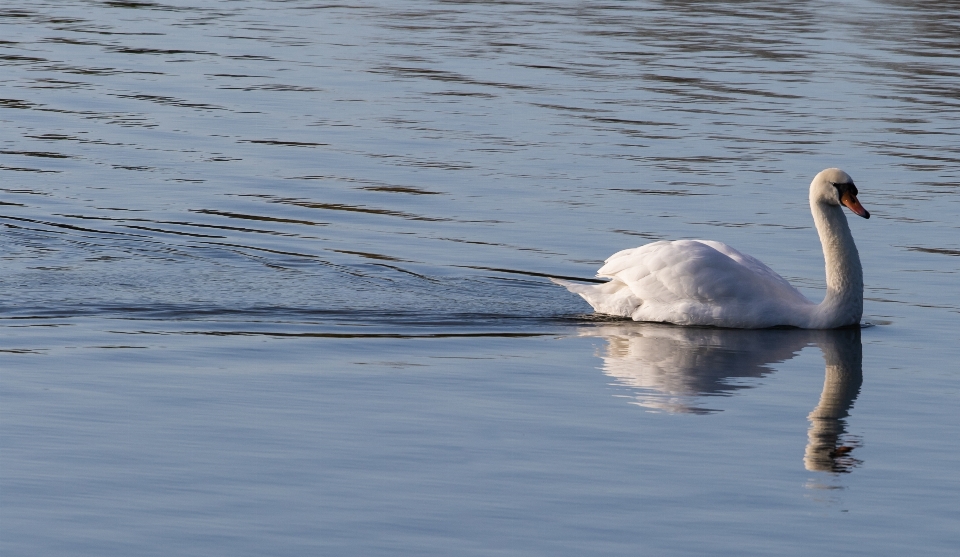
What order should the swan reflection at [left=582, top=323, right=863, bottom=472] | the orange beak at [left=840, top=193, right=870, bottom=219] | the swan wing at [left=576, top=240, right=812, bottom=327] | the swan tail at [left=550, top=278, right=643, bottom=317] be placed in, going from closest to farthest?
the swan reflection at [left=582, top=323, right=863, bottom=472] → the swan wing at [left=576, top=240, right=812, bottom=327] → the swan tail at [left=550, top=278, right=643, bottom=317] → the orange beak at [left=840, top=193, right=870, bottom=219]

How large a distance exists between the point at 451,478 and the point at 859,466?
2.08 m

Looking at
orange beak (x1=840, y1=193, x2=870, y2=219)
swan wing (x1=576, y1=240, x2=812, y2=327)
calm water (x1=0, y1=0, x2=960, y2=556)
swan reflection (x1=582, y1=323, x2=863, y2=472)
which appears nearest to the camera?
calm water (x1=0, y1=0, x2=960, y2=556)

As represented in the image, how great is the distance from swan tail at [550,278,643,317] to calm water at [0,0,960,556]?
15cm

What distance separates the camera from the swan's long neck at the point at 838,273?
12078 mm

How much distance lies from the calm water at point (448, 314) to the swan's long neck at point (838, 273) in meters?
0.15

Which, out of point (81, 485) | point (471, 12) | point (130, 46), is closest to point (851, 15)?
point (471, 12)

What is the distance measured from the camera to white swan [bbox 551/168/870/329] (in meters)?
12.0

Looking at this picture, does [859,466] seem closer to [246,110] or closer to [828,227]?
[828,227]

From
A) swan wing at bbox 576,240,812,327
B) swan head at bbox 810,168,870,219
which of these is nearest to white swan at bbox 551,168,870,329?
swan wing at bbox 576,240,812,327

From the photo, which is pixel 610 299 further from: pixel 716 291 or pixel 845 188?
pixel 845 188

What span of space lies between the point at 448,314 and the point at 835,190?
2.95 m

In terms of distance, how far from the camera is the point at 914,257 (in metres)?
14.0

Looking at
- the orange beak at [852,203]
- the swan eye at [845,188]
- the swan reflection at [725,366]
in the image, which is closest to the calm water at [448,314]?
the swan reflection at [725,366]

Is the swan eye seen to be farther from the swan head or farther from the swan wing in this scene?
the swan wing
